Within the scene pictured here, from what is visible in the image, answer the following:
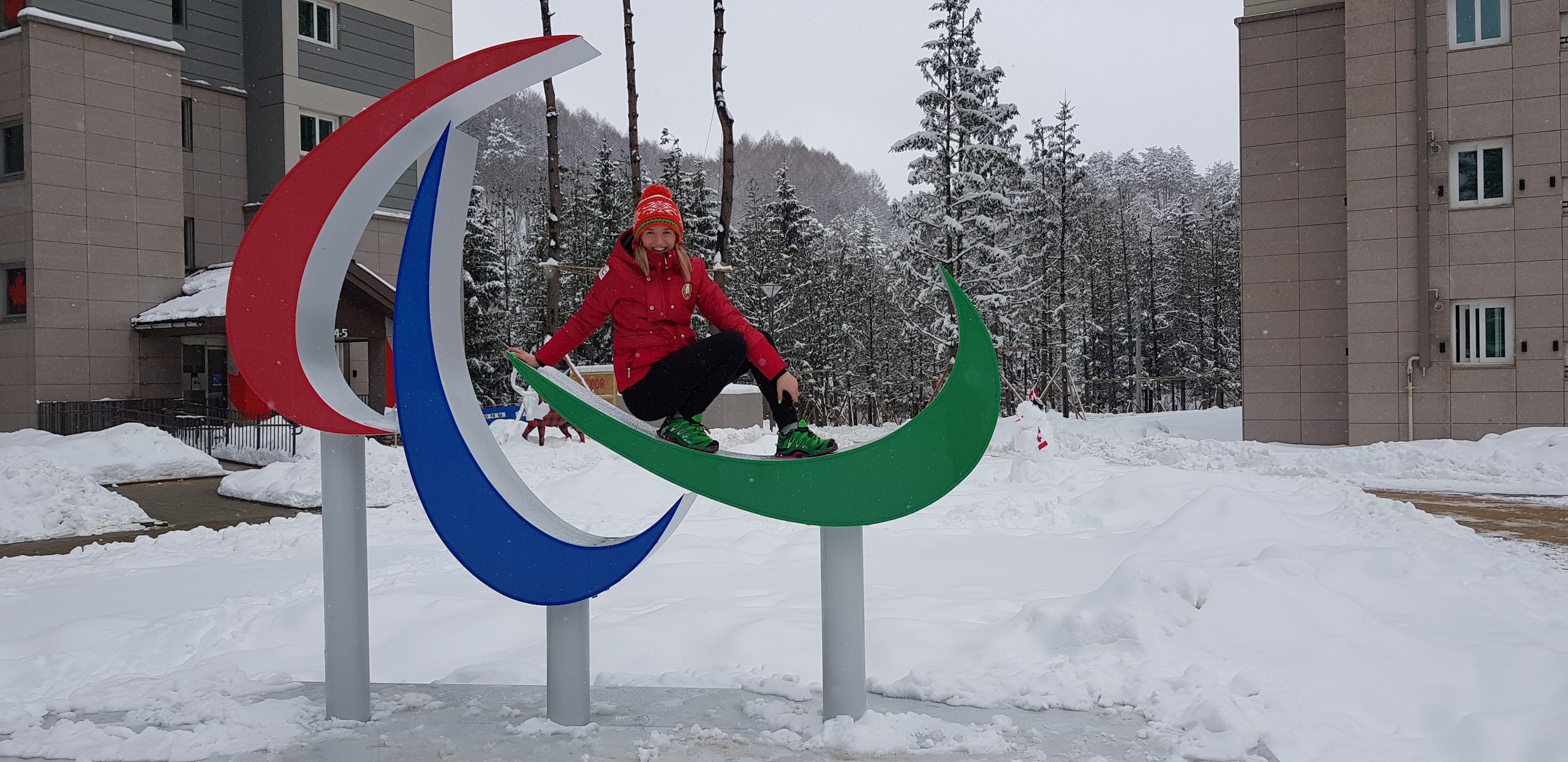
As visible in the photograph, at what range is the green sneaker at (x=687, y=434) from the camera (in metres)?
4.12

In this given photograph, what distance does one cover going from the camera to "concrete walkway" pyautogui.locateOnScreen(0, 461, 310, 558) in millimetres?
9672

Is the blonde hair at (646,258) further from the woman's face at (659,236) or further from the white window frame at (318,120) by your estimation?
the white window frame at (318,120)

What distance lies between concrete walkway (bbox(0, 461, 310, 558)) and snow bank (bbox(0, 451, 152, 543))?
283 mm

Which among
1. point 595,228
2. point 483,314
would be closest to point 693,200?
point 595,228

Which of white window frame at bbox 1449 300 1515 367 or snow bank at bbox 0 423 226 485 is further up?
white window frame at bbox 1449 300 1515 367

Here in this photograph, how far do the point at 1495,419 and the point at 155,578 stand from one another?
20.1 metres

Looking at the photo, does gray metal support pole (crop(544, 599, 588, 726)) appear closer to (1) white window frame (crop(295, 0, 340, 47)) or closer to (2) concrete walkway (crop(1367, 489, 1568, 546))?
(2) concrete walkway (crop(1367, 489, 1568, 546))

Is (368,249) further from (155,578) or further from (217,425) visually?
(155,578)

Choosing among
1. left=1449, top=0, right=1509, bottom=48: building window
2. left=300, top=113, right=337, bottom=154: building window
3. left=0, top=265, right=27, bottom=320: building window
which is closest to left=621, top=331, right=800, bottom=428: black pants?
left=1449, top=0, right=1509, bottom=48: building window

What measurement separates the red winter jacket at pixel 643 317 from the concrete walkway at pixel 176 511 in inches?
312

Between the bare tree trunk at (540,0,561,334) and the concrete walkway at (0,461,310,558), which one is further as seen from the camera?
the bare tree trunk at (540,0,561,334)

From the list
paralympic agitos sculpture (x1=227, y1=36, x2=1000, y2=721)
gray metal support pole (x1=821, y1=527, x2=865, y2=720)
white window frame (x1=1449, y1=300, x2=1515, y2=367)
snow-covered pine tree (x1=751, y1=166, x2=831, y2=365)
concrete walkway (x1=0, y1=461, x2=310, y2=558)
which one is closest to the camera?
paralympic agitos sculpture (x1=227, y1=36, x2=1000, y2=721)

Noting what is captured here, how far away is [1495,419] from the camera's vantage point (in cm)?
1712

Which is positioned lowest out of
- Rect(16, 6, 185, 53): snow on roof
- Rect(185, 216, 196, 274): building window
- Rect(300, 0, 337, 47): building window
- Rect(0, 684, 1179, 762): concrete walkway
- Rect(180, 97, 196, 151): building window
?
Rect(0, 684, 1179, 762): concrete walkway
